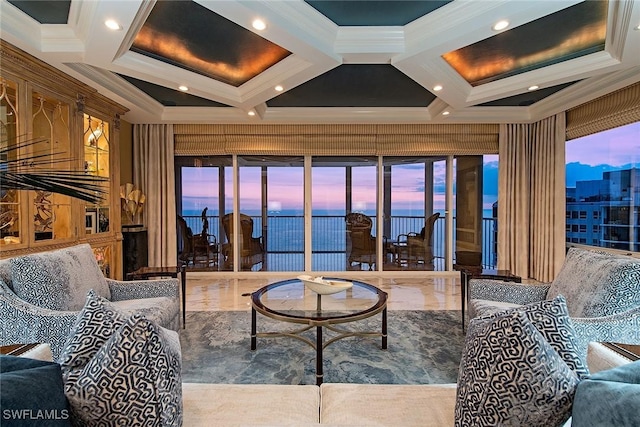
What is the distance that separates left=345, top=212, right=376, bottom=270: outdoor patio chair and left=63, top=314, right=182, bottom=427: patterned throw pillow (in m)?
4.75

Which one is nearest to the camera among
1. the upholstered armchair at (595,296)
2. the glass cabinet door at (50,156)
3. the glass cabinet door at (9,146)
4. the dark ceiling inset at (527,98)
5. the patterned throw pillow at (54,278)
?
the upholstered armchair at (595,296)

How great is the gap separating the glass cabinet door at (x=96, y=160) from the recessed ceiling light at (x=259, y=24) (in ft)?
8.22

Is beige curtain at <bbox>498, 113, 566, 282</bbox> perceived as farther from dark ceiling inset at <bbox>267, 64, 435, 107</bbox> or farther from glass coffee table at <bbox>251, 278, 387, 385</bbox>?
glass coffee table at <bbox>251, 278, 387, 385</bbox>

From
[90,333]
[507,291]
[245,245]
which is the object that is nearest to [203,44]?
[90,333]

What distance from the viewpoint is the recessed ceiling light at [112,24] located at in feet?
7.42

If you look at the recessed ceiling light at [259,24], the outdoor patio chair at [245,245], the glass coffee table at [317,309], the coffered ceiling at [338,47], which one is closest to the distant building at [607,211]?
the coffered ceiling at [338,47]

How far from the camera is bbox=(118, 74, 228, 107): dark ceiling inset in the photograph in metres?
3.87

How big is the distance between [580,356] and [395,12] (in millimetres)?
2461

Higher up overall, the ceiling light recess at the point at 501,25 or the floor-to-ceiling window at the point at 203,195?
the ceiling light recess at the point at 501,25

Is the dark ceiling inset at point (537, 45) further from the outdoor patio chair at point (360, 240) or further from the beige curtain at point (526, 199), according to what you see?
the outdoor patio chair at point (360, 240)

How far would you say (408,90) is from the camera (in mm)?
4020

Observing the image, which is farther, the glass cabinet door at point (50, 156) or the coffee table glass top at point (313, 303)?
the glass cabinet door at point (50, 156)

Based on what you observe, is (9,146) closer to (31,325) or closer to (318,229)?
(31,325)

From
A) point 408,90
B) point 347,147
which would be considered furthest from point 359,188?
point 408,90
